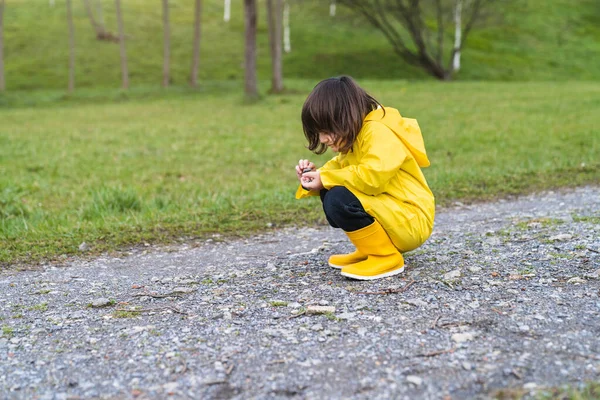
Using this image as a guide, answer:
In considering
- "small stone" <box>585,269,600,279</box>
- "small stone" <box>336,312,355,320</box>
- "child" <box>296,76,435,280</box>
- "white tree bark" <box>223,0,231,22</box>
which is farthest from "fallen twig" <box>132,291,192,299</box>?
"white tree bark" <box>223,0,231,22</box>

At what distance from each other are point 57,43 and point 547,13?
Result: 40943mm

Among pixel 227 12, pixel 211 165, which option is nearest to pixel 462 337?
pixel 211 165

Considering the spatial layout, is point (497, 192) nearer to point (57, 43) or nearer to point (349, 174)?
point (349, 174)

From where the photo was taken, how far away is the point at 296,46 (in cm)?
4919

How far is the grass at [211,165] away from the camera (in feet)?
22.6

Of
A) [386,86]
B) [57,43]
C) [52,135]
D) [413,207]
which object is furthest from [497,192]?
[57,43]

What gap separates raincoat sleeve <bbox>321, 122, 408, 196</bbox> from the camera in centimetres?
437

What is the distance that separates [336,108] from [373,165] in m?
0.50

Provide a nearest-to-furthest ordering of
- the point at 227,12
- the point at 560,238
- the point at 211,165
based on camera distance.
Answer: the point at 560,238 → the point at 211,165 → the point at 227,12

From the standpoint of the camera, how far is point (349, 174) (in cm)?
443

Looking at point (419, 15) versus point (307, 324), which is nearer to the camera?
point (307, 324)

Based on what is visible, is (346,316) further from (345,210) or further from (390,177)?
(390,177)

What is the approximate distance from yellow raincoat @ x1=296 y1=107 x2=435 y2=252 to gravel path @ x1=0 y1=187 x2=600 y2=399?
0.39 m

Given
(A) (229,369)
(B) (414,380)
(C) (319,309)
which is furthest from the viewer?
(C) (319,309)
